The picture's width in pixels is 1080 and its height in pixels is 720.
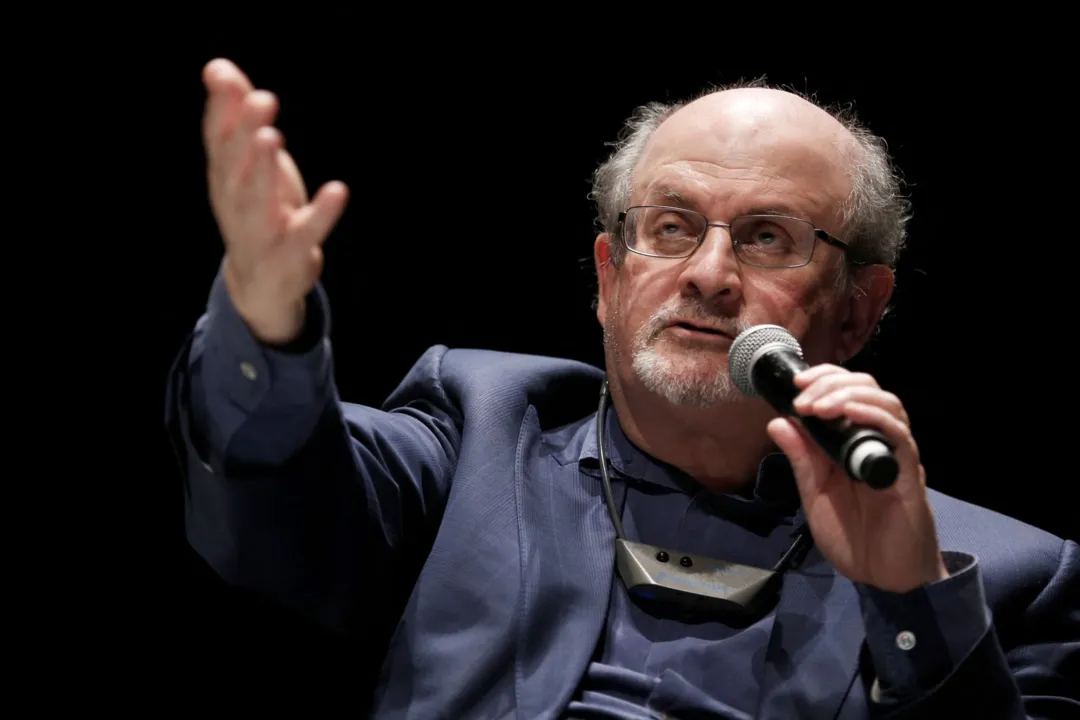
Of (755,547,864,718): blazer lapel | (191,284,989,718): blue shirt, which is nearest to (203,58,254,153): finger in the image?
(191,284,989,718): blue shirt

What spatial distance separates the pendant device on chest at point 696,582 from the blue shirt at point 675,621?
0.09 ft

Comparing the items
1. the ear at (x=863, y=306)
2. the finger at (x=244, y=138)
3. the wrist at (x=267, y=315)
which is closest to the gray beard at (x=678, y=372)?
the ear at (x=863, y=306)

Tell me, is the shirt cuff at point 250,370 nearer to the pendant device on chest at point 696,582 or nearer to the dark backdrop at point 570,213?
the pendant device on chest at point 696,582

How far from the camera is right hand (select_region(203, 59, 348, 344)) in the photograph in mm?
1274

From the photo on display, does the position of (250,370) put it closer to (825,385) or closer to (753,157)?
(825,385)

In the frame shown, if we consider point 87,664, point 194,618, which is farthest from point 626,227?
point 87,664

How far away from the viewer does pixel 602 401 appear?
211 centimetres

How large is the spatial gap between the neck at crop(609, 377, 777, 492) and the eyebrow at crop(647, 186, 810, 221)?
35 cm

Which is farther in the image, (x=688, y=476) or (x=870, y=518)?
(x=688, y=476)

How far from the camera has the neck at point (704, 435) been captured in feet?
6.41

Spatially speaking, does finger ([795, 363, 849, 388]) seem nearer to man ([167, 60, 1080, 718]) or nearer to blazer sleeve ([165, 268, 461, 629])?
man ([167, 60, 1080, 718])

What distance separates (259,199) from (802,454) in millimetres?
833

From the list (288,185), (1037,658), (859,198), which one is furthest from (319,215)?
(1037,658)

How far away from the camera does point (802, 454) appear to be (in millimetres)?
1568
